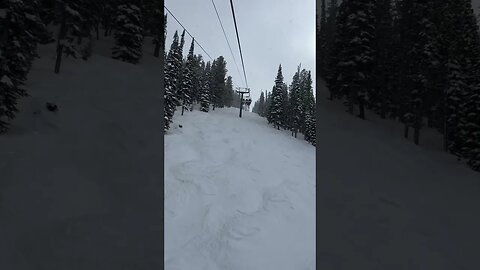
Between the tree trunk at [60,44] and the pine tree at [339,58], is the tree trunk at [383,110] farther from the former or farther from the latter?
the tree trunk at [60,44]

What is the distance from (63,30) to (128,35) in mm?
1267

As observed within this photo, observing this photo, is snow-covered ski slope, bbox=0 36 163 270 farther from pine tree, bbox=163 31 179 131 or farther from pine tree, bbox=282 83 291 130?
pine tree, bbox=282 83 291 130

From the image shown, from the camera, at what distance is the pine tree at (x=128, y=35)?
250 inches

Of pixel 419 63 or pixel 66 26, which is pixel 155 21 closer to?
pixel 66 26

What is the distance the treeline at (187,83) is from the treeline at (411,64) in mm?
8252

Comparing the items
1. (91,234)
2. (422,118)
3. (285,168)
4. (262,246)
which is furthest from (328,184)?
(91,234)

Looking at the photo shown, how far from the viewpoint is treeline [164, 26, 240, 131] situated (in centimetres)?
1605

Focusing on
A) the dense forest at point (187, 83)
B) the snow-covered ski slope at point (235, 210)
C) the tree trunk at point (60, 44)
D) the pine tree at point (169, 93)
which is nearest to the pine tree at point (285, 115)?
the dense forest at point (187, 83)

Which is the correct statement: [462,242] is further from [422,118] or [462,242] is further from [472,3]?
[472,3]

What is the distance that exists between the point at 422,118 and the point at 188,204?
6.60 meters

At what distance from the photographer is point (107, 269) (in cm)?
513

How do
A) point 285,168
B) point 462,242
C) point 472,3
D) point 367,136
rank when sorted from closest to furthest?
point 462,242
point 367,136
point 472,3
point 285,168

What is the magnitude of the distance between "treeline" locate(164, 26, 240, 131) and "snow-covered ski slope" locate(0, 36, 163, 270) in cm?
728

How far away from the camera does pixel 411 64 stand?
819 cm
